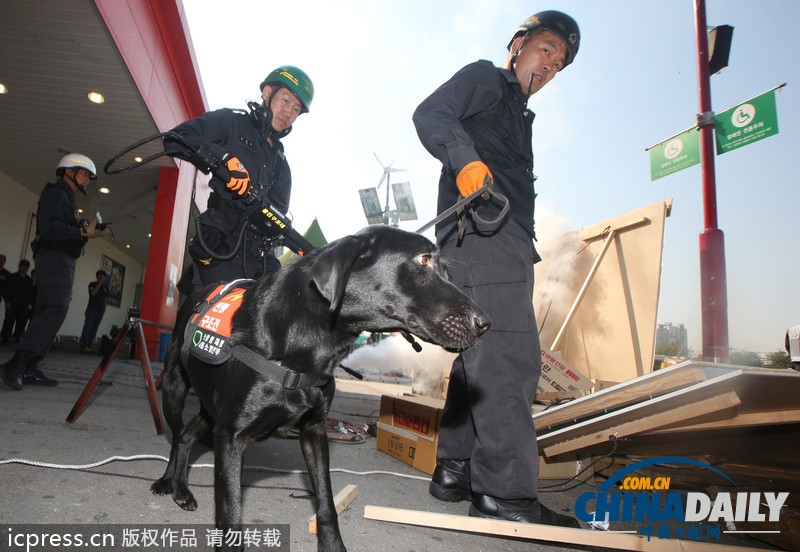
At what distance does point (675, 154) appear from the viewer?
24.4ft

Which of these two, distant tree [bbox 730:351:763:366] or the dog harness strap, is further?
distant tree [bbox 730:351:763:366]

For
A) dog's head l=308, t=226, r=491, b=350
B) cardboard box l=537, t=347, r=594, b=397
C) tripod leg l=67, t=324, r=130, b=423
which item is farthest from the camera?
cardboard box l=537, t=347, r=594, b=397

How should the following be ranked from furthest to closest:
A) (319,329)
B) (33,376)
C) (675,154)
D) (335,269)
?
(675,154), (33,376), (319,329), (335,269)

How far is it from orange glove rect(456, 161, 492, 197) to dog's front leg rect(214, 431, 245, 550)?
1378 mm

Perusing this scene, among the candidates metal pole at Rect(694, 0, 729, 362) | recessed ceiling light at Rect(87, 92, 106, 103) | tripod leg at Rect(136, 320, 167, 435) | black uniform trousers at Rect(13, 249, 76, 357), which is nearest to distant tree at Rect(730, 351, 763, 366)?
metal pole at Rect(694, 0, 729, 362)

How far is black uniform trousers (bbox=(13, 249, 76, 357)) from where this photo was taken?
396cm

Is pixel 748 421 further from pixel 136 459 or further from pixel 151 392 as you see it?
pixel 151 392

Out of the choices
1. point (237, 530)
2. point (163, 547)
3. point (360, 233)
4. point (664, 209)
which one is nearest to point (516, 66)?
point (360, 233)

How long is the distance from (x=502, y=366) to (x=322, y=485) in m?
0.95

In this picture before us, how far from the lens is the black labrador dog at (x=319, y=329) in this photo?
4.80ft

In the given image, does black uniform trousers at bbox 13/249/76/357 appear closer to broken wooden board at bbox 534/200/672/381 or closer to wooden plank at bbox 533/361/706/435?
wooden plank at bbox 533/361/706/435

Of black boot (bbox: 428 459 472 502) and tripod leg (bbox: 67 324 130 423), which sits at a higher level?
tripod leg (bbox: 67 324 130 423)

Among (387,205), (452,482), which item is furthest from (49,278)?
(387,205)

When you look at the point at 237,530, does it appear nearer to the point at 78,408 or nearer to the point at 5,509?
the point at 5,509
